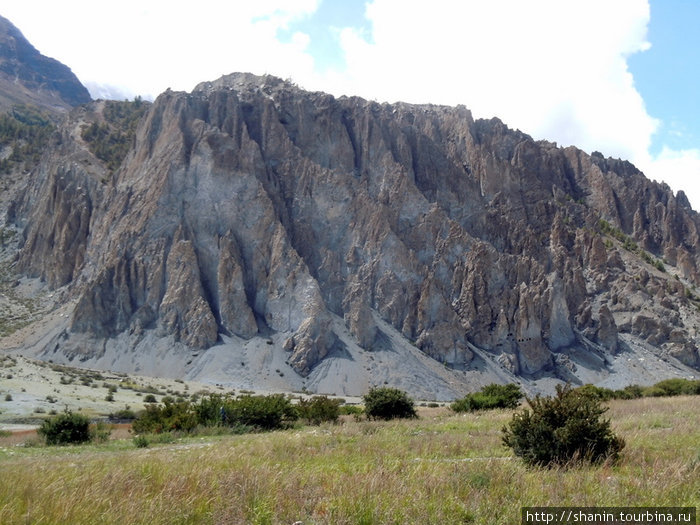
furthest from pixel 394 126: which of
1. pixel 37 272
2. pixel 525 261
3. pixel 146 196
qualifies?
pixel 37 272

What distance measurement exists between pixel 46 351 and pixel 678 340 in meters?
80.2

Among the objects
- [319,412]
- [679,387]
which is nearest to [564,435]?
[319,412]

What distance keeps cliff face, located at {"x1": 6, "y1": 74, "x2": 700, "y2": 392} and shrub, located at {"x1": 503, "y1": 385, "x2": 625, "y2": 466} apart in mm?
50925

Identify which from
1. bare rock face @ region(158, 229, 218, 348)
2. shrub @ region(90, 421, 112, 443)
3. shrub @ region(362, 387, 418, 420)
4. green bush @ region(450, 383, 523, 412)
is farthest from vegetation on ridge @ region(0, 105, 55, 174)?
green bush @ region(450, 383, 523, 412)

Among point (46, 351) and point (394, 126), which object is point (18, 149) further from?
point (394, 126)

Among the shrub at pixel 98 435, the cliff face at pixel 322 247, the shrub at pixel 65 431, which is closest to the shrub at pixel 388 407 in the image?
the shrub at pixel 98 435

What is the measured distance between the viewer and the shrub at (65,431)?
19094mm

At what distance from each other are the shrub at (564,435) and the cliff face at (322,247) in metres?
50.9

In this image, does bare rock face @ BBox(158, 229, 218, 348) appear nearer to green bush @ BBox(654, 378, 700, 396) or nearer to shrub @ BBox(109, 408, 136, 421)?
shrub @ BBox(109, 408, 136, 421)

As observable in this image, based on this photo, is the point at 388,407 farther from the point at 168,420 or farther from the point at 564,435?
the point at 564,435

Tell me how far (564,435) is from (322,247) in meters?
65.5

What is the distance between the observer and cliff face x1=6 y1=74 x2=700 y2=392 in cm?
6588

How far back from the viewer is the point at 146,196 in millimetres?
72562

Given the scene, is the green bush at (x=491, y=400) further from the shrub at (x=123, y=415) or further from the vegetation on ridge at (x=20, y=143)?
the vegetation on ridge at (x=20, y=143)
